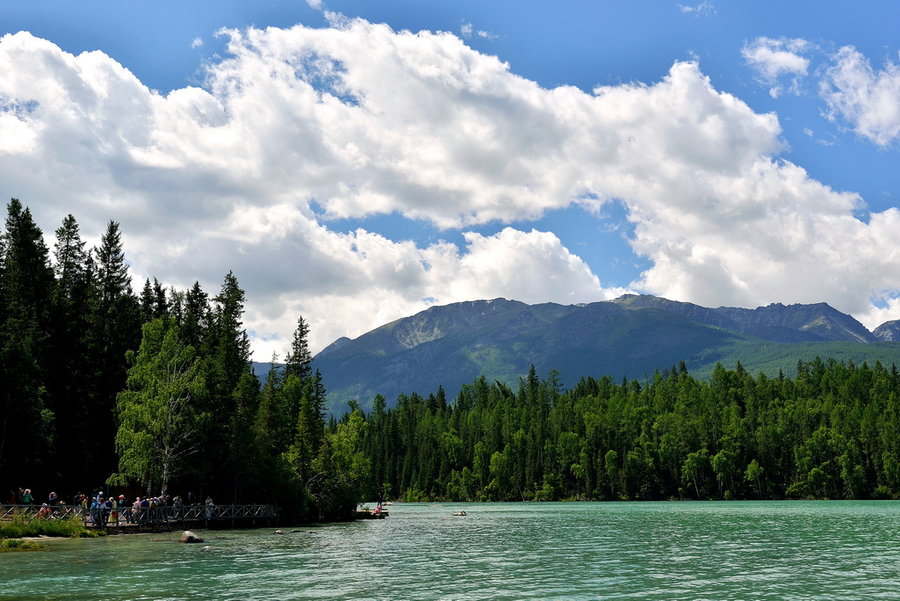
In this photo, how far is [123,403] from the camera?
70.5 metres

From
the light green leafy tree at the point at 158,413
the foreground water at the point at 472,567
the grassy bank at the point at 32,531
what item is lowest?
the foreground water at the point at 472,567

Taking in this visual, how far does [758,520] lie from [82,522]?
66298mm

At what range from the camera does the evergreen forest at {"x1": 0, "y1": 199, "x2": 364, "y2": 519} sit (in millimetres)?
67812

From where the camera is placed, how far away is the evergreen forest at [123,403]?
6781cm

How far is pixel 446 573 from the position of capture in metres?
38.5

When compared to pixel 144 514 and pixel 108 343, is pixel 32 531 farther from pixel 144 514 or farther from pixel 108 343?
pixel 108 343

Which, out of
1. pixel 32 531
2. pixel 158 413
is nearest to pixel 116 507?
pixel 158 413

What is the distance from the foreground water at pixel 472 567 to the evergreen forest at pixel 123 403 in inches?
490

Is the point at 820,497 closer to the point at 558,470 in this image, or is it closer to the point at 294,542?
the point at 558,470

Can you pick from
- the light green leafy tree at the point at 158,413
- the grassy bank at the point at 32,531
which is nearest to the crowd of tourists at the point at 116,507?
the grassy bank at the point at 32,531

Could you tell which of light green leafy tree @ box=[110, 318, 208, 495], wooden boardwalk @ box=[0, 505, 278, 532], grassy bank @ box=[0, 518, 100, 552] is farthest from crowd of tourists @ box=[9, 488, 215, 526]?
light green leafy tree @ box=[110, 318, 208, 495]

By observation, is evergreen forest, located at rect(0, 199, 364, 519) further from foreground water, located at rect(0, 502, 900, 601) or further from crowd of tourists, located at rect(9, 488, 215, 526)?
foreground water, located at rect(0, 502, 900, 601)

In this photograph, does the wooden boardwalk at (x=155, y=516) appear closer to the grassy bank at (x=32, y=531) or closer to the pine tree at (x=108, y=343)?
the grassy bank at (x=32, y=531)

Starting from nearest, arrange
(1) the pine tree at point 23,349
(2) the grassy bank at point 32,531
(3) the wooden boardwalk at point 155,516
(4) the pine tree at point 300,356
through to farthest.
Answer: (2) the grassy bank at point 32,531 → (3) the wooden boardwalk at point 155,516 → (1) the pine tree at point 23,349 → (4) the pine tree at point 300,356
